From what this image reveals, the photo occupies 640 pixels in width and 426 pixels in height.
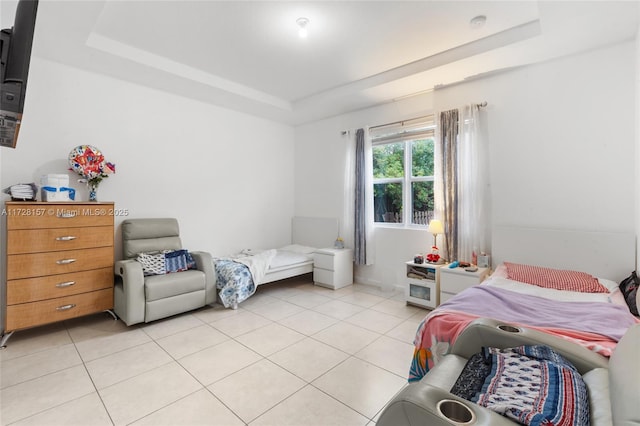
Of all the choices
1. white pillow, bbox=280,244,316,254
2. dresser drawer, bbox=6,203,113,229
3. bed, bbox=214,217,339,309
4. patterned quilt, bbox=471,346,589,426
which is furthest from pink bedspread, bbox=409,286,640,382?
dresser drawer, bbox=6,203,113,229

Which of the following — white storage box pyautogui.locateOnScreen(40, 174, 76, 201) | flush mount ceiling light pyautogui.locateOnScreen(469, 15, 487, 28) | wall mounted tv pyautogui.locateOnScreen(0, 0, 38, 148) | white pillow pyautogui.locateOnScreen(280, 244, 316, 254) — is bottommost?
white pillow pyautogui.locateOnScreen(280, 244, 316, 254)

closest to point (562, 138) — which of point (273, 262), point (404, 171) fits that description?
point (404, 171)

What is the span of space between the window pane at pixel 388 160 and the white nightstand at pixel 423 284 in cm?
141

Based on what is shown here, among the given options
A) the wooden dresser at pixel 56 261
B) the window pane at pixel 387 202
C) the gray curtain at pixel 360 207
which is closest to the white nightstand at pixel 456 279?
the window pane at pixel 387 202

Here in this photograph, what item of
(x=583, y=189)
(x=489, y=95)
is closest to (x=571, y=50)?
(x=489, y=95)

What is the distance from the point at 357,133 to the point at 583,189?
9.11ft

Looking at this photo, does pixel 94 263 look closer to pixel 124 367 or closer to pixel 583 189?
pixel 124 367

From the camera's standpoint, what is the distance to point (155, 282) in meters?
3.03

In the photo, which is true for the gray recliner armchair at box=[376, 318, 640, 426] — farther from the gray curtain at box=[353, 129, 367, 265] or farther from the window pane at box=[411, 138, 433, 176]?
the gray curtain at box=[353, 129, 367, 265]

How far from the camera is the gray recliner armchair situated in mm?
915

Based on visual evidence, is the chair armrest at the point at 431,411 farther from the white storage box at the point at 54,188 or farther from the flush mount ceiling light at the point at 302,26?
the white storage box at the point at 54,188

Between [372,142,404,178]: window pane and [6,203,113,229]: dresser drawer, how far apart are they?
3.48m

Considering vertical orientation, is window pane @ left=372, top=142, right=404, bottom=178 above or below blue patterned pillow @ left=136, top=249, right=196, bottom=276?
above

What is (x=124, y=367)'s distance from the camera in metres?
2.26
